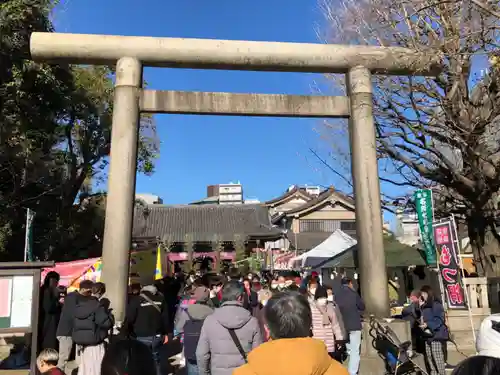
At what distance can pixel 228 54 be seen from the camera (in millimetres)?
7961

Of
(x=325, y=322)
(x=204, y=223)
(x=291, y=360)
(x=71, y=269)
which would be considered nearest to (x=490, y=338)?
(x=291, y=360)

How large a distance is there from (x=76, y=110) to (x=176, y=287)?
9.18 metres

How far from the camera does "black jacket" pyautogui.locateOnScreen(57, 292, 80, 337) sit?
6090 mm

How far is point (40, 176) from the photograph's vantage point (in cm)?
A: 1570

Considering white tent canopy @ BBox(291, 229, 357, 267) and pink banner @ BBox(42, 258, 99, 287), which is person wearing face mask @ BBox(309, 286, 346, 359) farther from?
white tent canopy @ BBox(291, 229, 357, 267)

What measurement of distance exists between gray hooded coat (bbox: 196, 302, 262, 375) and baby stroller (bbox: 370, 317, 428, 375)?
371 centimetres

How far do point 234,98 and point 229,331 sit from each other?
4.95 meters

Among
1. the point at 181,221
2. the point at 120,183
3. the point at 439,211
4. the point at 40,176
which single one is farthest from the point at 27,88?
the point at 181,221

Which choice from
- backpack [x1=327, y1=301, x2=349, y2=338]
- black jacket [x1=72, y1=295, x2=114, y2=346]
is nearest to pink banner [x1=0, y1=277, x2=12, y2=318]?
black jacket [x1=72, y1=295, x2=114, y2=346]

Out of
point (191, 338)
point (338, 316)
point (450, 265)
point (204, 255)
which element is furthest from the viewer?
point (204, 255)

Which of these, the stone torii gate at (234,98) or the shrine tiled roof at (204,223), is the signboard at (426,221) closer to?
the stone torii gate at (234,98)

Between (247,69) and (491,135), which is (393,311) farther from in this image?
(247,69)

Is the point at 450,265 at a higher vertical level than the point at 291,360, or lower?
higher

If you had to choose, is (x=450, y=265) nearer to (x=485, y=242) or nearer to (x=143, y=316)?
(x=485, y=242)
